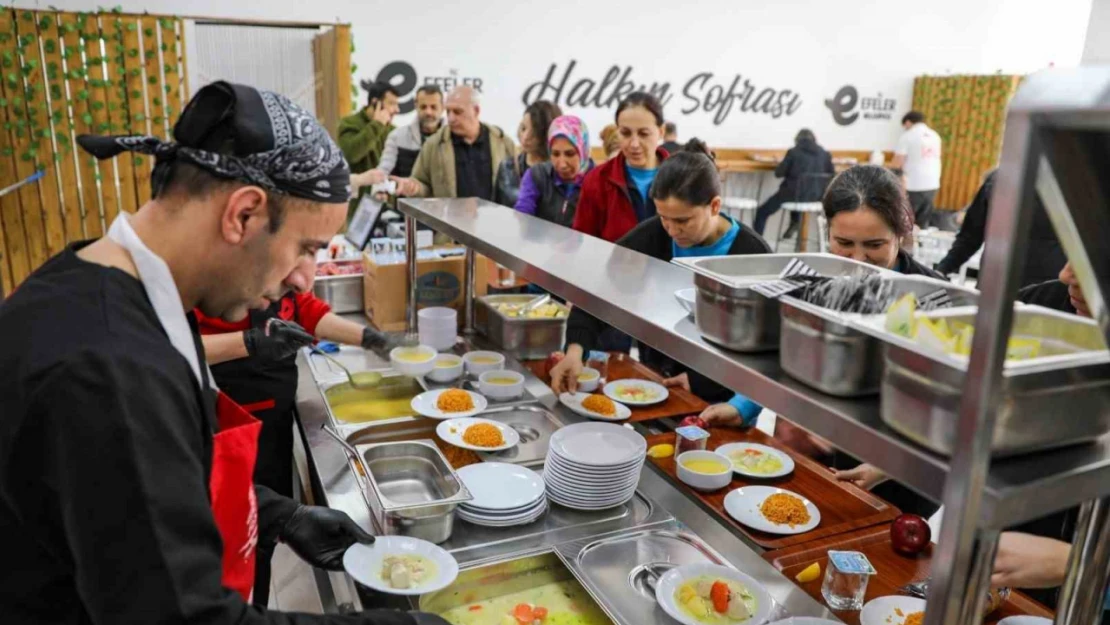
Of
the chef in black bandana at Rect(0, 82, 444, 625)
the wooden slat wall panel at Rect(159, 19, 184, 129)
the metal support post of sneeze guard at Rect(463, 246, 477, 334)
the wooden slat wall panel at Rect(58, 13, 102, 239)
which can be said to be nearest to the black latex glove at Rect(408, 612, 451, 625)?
the chef in black bandana at Rect(0, 82, 444, 625)

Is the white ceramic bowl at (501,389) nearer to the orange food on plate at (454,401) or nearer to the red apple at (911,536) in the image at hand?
the orange food on plate at (454,401)

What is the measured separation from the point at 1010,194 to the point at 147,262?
991mm

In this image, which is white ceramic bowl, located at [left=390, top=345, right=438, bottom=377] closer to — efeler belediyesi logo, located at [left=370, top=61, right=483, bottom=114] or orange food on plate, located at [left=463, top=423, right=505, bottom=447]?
orange food on plate, located at [left=463, top=423, right=505, bottom=447]

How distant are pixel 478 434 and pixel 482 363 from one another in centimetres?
55

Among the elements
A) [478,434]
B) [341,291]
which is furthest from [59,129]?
[478,434]

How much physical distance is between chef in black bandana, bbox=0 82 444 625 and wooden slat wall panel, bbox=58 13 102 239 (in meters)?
5.08

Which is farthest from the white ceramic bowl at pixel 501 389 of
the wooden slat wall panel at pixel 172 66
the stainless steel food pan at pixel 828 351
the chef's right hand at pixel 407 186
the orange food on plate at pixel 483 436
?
the wooden slat wall panel at pixel 172 66

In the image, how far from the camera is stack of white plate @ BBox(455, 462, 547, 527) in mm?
1582

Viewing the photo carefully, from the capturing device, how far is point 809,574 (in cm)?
149

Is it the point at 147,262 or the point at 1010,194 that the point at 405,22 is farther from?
the point at 1010,194

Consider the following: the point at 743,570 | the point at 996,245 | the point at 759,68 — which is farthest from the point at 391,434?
the point at 759,68

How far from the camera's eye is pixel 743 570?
4.93 feet

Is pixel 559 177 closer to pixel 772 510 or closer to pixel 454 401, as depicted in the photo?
pixel 454 401

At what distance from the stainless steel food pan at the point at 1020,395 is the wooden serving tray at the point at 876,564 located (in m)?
0.78
